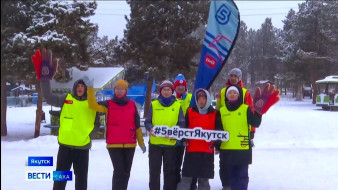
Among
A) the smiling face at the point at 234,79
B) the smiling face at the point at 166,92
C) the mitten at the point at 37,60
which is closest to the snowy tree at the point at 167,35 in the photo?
the smiling face at the point at 234,79

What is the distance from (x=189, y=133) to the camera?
4.61 m

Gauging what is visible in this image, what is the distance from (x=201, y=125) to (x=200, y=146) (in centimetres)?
26

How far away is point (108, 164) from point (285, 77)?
30991 millimetres

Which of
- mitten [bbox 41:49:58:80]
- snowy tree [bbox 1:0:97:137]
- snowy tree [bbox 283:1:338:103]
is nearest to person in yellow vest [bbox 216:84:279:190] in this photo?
mitten [bbox 41:49:58:80]

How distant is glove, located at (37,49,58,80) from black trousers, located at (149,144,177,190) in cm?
149

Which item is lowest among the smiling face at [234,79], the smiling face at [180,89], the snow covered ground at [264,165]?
the snow covered ground at [264,165]

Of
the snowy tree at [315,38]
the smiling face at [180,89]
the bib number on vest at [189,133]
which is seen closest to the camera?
the bib number on vest at [189,133]

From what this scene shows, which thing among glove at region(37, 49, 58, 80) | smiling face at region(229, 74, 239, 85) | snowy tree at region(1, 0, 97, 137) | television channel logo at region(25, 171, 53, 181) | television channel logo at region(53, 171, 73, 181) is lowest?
television channel logo at region(25, 171, 53, 181)

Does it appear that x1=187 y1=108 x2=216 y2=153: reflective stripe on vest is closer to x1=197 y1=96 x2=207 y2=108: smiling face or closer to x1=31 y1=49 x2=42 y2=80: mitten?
x1=197 y1=96 x2=207 y2=108: smiling face

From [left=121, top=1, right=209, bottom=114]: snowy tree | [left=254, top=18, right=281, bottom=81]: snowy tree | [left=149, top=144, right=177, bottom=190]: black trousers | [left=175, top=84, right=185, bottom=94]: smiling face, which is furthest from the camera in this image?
[left=254, top=18, right=281, bottom=81]: snowy tree

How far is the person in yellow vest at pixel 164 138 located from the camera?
15.6 ft

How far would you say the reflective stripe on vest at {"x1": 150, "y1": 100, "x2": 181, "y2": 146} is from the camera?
4.73 m

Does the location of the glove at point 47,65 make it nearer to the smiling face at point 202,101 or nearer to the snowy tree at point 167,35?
the smiling face at point 202,101

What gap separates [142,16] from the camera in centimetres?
1716
